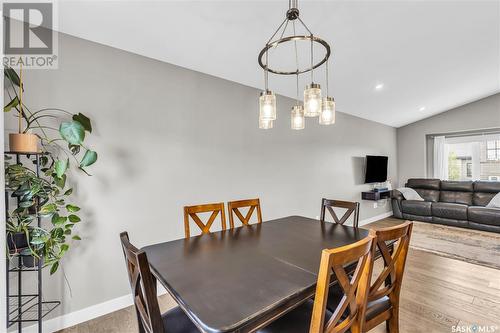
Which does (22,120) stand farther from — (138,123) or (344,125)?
(344,125)

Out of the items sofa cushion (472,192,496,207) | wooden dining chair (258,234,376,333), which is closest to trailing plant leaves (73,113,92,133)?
wooden dining chair (258,234,376,333)

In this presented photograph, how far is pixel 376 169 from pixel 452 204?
1.67 meters

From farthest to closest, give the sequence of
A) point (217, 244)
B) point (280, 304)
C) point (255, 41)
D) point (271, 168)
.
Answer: point (271, 168), point (255, 41), point (217, 244), point (280, 304)

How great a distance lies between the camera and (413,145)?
20.7 feet

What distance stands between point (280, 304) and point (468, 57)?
443 centimetres

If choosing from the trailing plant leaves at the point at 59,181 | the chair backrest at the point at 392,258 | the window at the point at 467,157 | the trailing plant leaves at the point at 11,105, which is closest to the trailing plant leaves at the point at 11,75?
the trailing plant leaves at the point at 11,105

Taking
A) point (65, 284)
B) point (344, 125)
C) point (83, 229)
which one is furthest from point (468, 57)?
point (65, 284)

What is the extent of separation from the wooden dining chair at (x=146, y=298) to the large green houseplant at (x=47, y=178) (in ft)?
2.95

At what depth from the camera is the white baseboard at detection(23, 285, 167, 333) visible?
1928 mm

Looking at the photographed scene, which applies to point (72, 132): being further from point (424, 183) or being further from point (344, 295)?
point (424, 183)

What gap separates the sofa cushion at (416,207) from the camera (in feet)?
17.3

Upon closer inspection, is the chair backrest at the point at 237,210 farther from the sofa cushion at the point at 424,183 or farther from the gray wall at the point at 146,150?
the sofa cushion at the point at 424,183

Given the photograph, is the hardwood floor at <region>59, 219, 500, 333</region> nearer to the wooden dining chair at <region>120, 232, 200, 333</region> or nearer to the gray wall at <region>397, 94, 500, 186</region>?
the wooden dining chair at <region>120, 232, 200, 333</region>

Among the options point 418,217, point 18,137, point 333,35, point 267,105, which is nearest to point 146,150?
point 18,137
